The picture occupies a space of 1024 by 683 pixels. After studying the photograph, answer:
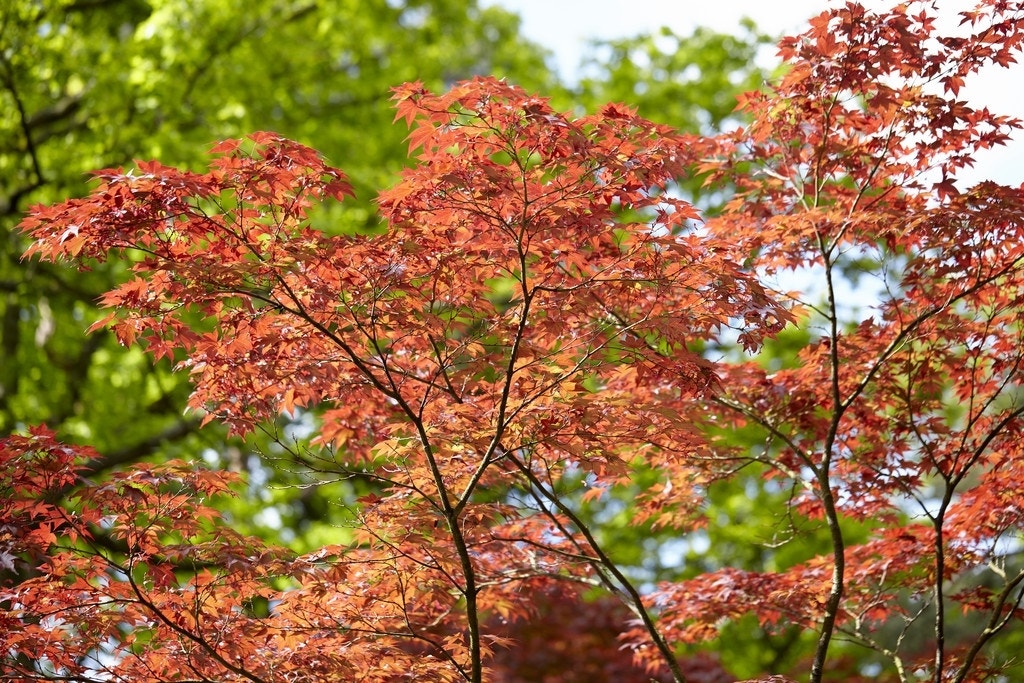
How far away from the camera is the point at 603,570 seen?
15.0 feet

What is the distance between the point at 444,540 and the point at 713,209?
355 inches

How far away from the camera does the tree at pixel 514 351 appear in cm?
333

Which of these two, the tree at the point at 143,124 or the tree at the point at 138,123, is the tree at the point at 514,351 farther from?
the tree at the point at 138,123

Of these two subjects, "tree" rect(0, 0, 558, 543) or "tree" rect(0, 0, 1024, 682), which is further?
"tree" rect(0, 0, 558, 543)

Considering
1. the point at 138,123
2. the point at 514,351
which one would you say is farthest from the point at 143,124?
the point at 514,351

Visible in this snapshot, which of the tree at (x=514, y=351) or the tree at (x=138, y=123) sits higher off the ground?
the tree at (x=138, y=123)

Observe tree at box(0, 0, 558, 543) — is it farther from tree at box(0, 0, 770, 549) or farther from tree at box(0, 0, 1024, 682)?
tree at box(0, 0, 1024, 682)

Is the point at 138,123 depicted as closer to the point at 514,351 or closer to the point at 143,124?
the point at 143,124

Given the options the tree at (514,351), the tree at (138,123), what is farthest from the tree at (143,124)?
the tree at (514,351)

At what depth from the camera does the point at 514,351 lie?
3352 mm

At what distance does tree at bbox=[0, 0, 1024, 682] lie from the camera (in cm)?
333

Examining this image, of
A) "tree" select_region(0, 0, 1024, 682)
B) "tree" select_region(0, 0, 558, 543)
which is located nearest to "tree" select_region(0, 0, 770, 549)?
"tree" select_region(0, 0, 558, 543)

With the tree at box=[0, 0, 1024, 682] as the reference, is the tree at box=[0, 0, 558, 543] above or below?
above

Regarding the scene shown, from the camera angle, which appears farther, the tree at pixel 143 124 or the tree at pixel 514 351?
the tree at pixel 143 124
